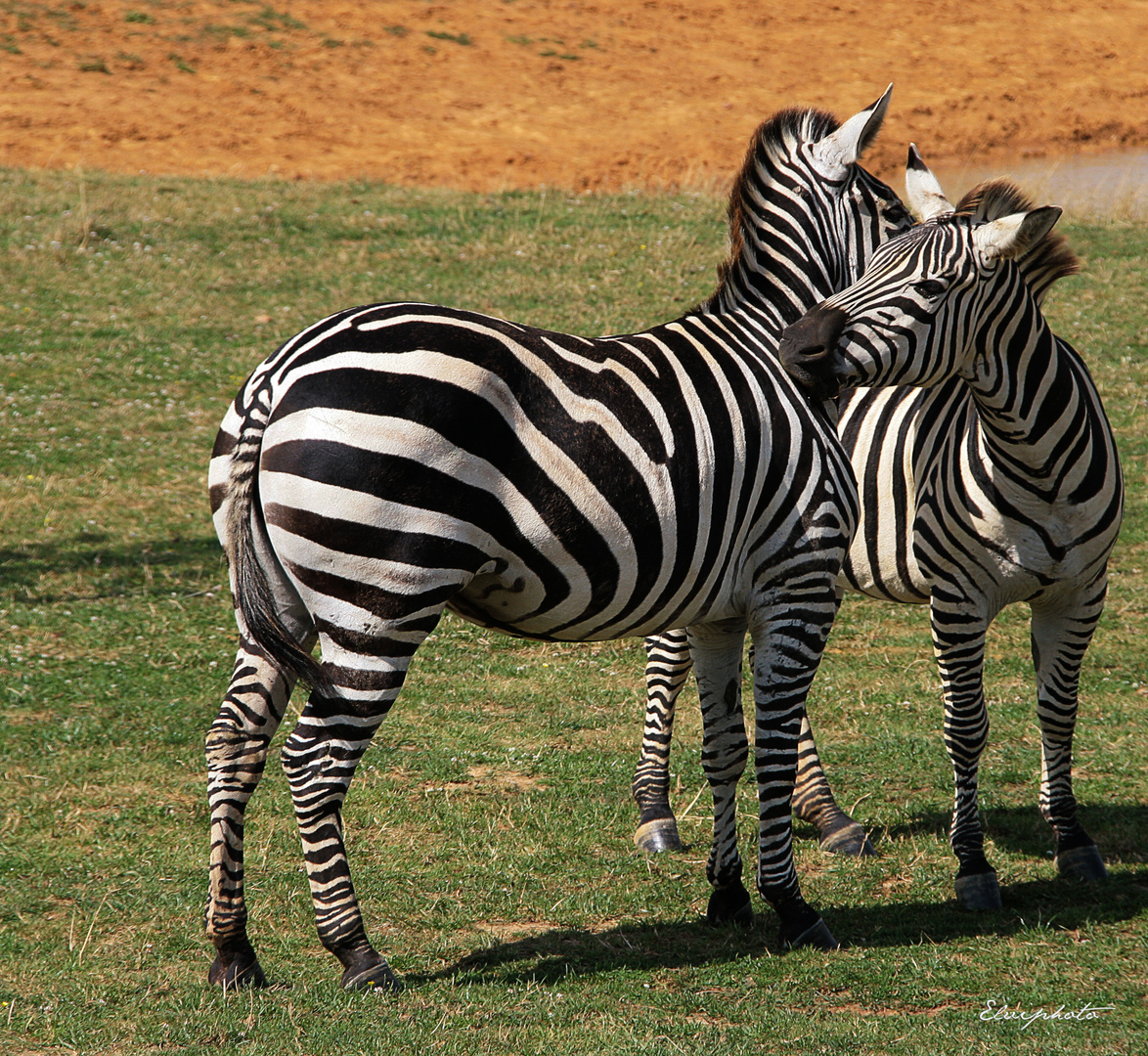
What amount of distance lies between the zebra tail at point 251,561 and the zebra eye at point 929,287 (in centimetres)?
264

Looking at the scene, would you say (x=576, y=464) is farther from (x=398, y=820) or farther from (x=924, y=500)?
(x=398, y=820)

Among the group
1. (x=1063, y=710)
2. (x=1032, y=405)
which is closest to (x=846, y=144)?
(x=1032, y=405)

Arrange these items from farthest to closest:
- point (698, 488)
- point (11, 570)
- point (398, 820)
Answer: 1. point (11, 570)
2. point (398, 820)
3. point (698, 488)

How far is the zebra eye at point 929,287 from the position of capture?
5.05 metres

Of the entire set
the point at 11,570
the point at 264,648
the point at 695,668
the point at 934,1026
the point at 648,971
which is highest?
the point at 264,648

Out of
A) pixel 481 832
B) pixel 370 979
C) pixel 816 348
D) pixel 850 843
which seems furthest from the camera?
pixel 481 832

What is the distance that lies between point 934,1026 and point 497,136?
27.3 meters

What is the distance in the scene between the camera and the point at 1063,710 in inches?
235

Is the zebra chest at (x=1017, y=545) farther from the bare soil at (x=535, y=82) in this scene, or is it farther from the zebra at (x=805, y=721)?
the bare soil at (x=535, y=82)

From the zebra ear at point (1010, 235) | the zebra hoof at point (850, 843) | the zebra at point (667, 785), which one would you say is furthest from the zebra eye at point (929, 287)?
the zebra hoof at point (850, 843)

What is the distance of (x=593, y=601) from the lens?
472cm

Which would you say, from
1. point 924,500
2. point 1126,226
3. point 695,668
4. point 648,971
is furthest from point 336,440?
point 1126,226

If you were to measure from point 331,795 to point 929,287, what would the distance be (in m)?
3.07

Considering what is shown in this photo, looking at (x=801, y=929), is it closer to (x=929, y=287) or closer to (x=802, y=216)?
(x=929, y=287)
